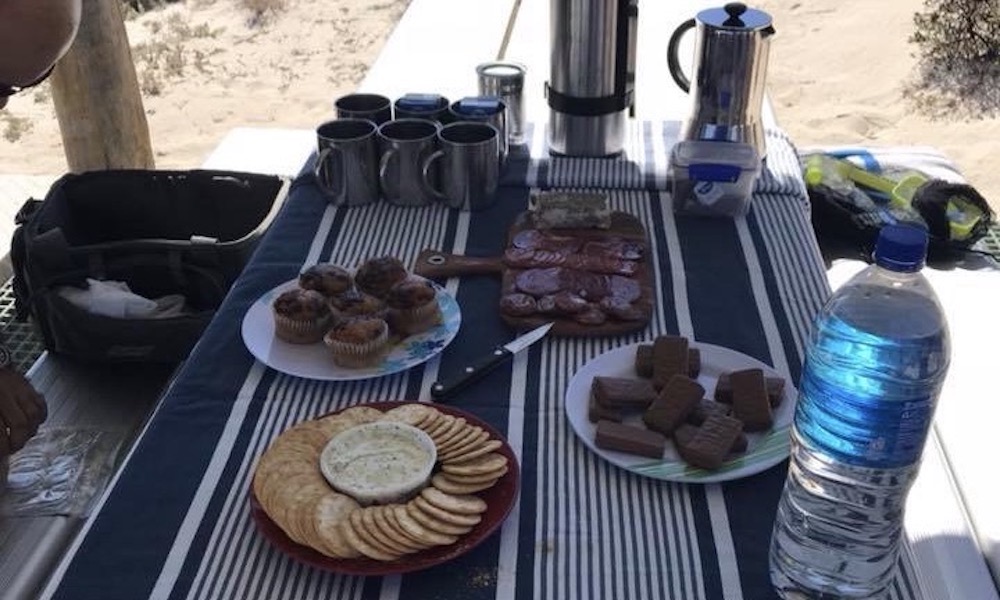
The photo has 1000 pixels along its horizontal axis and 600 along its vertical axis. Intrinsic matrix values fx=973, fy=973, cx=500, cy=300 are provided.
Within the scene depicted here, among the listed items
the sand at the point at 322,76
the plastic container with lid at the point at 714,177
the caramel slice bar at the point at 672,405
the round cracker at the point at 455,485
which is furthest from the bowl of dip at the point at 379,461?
the sand at the point at 322,76

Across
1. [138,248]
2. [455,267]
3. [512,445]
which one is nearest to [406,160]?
[455,267]

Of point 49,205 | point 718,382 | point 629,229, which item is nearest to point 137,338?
point 49,205

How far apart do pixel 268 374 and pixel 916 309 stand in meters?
0.79

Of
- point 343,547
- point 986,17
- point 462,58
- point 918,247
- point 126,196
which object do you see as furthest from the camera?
point 986,17

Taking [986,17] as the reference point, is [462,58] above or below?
above

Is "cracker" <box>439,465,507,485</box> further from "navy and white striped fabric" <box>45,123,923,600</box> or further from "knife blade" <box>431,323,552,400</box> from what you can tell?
"knife blade" <box>431,323,552,400</box>

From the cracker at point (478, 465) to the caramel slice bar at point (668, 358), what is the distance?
9.7 inches

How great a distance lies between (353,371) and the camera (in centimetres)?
126

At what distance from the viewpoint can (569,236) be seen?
1.60 meters

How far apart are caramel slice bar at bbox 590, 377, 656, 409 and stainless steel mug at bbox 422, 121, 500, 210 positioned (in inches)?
25.3

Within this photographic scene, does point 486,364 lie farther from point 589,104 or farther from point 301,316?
point 589,104

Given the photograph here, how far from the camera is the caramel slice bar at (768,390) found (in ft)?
3.79

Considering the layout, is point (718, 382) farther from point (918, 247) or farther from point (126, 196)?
point (126, 196)

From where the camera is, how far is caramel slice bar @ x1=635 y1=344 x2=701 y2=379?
1222 millimetres
